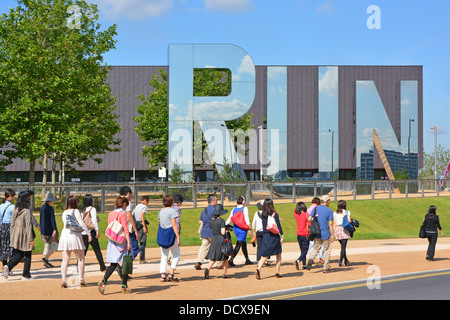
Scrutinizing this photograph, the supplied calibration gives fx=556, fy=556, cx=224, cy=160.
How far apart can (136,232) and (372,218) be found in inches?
900

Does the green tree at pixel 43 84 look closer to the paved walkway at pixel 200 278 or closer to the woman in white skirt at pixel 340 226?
the paved walkway at pixel 200 278

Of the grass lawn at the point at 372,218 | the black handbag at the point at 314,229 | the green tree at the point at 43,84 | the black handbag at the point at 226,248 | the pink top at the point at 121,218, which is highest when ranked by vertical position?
the green tree at the point at 43,84

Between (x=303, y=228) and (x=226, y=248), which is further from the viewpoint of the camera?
(x=303, y=228)

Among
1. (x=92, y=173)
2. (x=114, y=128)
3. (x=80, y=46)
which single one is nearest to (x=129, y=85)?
(x=92, y=173)

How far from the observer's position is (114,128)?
146 ft

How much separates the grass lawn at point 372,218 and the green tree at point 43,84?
7957 millimetres

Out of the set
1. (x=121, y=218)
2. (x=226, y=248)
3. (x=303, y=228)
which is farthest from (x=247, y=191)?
(x=121, y=218)

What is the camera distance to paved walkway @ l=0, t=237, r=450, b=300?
1048 cm

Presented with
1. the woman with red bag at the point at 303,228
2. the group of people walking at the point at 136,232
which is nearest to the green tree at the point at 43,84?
the group of people walking at the point at 136,232

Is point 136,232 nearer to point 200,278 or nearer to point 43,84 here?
point 200,278

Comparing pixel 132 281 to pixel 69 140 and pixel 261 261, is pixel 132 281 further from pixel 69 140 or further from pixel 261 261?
pixel 69 140

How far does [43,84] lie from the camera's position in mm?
32438

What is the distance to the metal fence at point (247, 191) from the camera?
2764cm

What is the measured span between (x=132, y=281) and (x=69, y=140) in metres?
22.7
